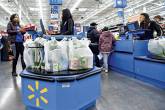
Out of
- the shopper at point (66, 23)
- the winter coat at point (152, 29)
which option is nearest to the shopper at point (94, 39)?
the winter coat at point (152, 29)

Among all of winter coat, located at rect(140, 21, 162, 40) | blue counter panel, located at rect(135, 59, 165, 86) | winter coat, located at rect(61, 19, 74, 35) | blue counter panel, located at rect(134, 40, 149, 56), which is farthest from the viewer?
blue counter panel, located at rect(134, 40, 149, 56)

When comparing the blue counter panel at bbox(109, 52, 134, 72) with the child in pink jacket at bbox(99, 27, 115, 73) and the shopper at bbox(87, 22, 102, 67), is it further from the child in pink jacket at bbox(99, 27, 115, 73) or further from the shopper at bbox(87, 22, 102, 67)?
the shopper at bbox(87, 22, 102, 67)

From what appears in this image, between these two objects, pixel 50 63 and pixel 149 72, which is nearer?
pixel 50 63

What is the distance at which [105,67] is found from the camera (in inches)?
263

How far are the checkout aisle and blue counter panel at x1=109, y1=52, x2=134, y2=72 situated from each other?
0.54 meters

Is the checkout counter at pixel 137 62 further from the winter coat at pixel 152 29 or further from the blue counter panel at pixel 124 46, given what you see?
the winter coat at pixel 152 29

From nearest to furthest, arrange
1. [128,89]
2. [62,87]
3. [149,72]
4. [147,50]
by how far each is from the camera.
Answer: [62,87] < [128,89] < [149,72] < [147,50]

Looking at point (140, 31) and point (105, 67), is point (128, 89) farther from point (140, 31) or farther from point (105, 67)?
point (105, 67)

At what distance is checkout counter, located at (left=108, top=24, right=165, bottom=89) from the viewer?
15.1 feet

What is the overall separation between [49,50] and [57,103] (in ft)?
2.03

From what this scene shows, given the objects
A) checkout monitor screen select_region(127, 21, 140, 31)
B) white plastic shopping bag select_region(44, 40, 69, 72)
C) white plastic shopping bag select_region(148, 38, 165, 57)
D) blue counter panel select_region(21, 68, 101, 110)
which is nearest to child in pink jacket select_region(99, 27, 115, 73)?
checkout monitor screen select_region(127, 21, 140, 31)

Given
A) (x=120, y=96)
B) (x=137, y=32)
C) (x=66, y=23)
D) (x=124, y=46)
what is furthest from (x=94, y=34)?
(x=120, y=96)

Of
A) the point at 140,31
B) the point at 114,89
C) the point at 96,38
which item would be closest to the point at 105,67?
the point at 96,38

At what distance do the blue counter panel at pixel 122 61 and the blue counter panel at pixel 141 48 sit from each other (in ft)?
0.77
